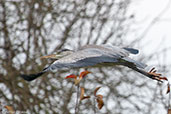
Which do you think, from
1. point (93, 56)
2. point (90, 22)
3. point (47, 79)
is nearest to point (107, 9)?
point (90, 22)

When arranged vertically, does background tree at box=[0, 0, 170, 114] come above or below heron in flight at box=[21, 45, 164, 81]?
below

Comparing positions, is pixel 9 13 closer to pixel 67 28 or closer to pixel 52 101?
pixel 67 28

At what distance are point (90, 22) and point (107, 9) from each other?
31 cm

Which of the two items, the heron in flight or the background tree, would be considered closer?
the heron in flight

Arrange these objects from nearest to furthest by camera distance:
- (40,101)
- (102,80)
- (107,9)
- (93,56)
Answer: (93,56) < (40,101) < (102,80) < (107,9)

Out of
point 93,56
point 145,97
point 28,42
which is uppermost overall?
point 93,56

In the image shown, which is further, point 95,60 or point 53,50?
point 53,50

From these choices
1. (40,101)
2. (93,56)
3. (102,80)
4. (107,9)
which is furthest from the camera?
(107,9)

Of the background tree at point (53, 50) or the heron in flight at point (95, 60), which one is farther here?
the background tree at point (53, 50)

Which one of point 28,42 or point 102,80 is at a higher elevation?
point 28,42

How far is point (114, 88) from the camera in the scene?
14.1 ft

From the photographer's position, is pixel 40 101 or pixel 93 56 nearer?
pixel 93 56

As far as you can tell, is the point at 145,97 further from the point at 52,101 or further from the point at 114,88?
the point at 52,101

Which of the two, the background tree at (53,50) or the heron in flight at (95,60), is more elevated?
the heron in flight at (95,60)
